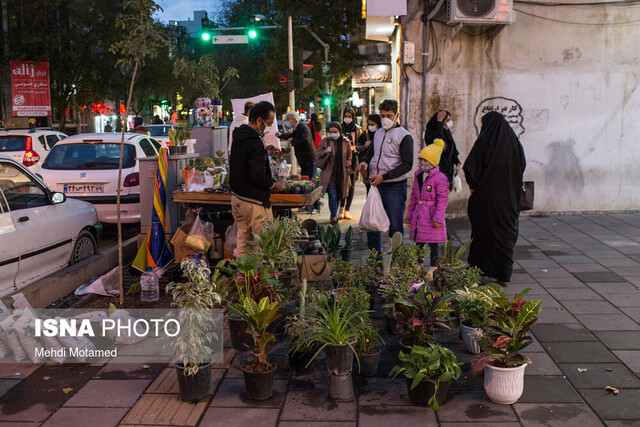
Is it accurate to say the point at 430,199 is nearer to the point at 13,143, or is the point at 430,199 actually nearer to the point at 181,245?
the point at 181,245

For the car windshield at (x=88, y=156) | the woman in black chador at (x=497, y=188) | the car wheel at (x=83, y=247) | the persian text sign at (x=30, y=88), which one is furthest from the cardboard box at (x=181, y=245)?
the persian text sign at (x=30, y=88)

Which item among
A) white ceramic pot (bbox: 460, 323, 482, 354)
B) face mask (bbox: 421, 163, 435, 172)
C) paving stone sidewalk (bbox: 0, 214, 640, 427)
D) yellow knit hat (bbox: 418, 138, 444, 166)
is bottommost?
paving stone sidewalk (bbox: 0, 214, 640, 427)

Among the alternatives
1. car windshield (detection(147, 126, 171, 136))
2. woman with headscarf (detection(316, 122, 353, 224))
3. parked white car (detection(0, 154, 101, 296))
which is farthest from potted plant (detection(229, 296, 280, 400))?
car windshield (detection(147, 126, 171, 136))

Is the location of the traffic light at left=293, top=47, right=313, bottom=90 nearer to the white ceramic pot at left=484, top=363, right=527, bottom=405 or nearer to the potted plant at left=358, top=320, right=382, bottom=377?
the potted plant at left=358, top=320, right=382, bottom=377

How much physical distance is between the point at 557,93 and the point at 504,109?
101cm

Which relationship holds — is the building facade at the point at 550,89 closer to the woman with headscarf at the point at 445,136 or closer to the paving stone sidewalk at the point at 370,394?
the woman with headscarf at the point at 445,136

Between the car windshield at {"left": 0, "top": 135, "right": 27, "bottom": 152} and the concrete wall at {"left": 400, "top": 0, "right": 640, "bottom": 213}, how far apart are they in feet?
34.9

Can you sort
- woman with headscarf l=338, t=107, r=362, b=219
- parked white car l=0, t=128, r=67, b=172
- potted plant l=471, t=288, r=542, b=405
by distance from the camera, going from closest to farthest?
potted plant l=471, t=288, r=542, b=405
woman with headscarf l=338, t=107, r=362, b=219
parked white car l=0, t=128, r=67, b=172

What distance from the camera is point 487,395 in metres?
4.35

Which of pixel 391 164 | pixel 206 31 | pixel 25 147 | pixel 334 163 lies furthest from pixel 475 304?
pixel 206 31

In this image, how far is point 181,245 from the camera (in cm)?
739

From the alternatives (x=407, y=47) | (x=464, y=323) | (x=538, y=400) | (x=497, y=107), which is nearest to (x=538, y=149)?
(x=497, y=107)

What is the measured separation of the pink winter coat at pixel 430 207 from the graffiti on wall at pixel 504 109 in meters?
4.86

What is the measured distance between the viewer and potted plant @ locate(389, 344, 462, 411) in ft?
13.6
